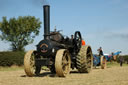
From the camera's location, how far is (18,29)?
39.8 m

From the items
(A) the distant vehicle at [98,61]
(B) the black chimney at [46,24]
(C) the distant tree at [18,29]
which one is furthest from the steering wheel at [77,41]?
(C) the distant tree at [18,29]

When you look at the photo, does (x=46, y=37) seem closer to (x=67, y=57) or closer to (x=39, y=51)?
(x=39, y=51)

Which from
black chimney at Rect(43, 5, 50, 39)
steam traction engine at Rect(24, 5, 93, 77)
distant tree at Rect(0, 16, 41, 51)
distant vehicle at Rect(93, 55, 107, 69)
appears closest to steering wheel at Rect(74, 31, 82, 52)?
steam traction engine at Rect(24, 5, 93, 77)

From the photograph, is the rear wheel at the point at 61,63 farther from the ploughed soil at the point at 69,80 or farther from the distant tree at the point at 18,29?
the distant tree at the point at 18,29

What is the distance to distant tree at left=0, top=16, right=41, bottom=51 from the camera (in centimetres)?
3978

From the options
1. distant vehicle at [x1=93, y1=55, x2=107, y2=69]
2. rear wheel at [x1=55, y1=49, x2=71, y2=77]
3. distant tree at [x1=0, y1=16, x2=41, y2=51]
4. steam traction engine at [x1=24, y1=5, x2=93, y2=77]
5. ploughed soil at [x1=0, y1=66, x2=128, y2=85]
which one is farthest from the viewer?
distant tree at [x1=0, y1=16, x2=41, y2=51]

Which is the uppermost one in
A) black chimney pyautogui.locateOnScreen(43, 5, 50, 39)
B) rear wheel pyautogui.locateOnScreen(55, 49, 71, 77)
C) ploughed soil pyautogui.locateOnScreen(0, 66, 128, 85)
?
black chimney pyautogui.locateOnScreen(43, 5, 50, 39)

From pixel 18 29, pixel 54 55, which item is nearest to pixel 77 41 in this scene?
pixel 54 55

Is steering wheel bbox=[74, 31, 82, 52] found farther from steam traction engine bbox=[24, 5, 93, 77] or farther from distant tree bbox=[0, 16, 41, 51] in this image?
distant tree bbox=[0, 16, 41, 51]

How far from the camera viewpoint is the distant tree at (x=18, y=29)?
39.8 m

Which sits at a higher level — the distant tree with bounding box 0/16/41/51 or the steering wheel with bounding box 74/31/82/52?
the distant tree with bounding box 0/16/41/51

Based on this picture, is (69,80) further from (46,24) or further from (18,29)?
(18,29)

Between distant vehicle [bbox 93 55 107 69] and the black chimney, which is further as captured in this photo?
distant vehicle [bbox 93 55 107 69]

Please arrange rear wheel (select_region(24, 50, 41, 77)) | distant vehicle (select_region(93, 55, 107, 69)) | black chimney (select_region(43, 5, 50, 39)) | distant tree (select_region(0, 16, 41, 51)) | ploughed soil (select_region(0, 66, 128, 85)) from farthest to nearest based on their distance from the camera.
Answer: distant tree (select_region(0, 16, 41, 51))
distant vehicle (select_region(93, 55, 107, 69))
black chimney (select_region(43, 5, 50, 39))
rear wheel (select_region(24, 50, 41, 77))
ploughed soil (select_region(0, 66, 128, 85))
